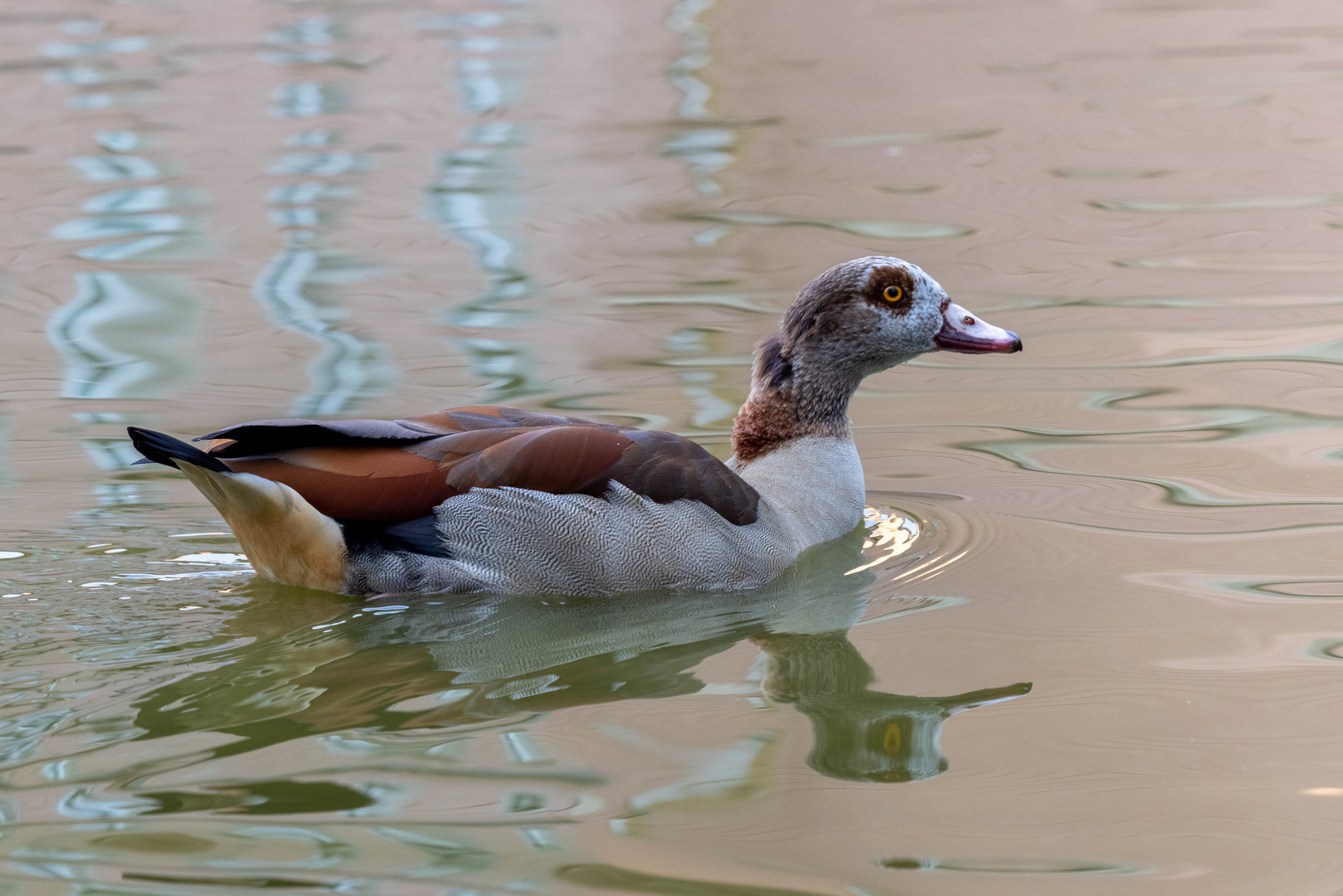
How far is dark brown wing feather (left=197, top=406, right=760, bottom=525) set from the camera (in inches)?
206

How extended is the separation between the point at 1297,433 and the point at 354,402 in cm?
434

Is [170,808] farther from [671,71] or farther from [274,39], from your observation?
[274,39]

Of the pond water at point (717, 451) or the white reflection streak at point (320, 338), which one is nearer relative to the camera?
the pond water at point (717, 451)

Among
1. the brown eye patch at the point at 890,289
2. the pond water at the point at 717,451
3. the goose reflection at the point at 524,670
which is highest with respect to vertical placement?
the brown eye patch at the point at 890,289

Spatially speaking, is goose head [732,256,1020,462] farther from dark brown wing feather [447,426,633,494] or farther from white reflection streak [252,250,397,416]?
white reflection streak [252,250,397,416]

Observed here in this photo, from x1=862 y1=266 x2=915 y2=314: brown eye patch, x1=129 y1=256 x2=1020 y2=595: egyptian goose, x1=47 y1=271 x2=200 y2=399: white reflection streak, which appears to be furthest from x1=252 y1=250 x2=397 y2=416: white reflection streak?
x1=862 y1=266 x2=915 y2=314: brown eye patch

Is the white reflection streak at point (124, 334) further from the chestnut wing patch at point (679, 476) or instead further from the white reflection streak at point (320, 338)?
the chestnut wing patch at point (679, 476)

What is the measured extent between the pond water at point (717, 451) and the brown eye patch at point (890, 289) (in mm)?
845

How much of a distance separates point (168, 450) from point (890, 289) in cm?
277

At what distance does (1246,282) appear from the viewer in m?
9.26

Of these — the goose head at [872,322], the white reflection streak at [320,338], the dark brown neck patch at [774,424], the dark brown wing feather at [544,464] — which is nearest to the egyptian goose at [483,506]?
the dark brown wing feather at [544,464]

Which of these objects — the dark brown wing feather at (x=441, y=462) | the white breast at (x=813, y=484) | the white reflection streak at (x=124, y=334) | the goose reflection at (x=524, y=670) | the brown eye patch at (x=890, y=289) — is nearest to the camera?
the goose reflection at (x=524, y=670)

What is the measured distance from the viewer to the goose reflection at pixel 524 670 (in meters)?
4.39

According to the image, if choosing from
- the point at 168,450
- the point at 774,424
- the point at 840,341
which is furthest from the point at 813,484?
the point at 168,450
